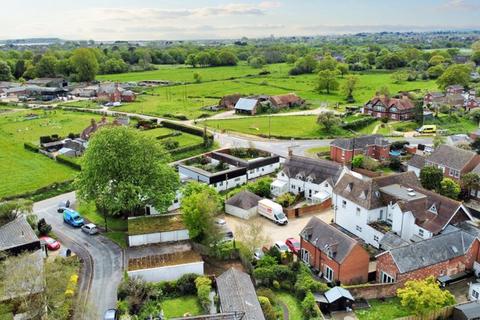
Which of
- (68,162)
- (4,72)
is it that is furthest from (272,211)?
(4,72)

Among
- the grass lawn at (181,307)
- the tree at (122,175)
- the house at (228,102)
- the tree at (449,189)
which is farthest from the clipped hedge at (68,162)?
the house at (228,102)

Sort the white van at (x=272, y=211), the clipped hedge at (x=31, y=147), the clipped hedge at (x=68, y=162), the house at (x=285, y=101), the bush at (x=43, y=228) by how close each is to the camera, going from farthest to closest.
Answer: the house at (x=285, y=101) < the clipped hedge at (x=31, y=147) < the clipped hedge at (x=68, y=162) < the white van at (x=272, y=211) < the bush at (x=43, y=228)

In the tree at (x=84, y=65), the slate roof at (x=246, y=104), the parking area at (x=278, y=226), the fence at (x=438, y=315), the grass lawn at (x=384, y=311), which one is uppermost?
the tree at (x=84, y=65)

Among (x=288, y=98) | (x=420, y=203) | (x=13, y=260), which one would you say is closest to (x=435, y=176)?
(x=420, y=203)

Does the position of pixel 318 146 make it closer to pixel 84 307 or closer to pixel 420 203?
pixel 420 203

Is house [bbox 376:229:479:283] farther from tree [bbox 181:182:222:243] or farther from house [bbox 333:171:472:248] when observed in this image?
tree [bbox 181:182:222:243]

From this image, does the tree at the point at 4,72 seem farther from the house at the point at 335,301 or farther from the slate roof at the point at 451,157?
the house at the point at 335,301

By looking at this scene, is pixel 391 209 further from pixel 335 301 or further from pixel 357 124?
pixel 357 124
